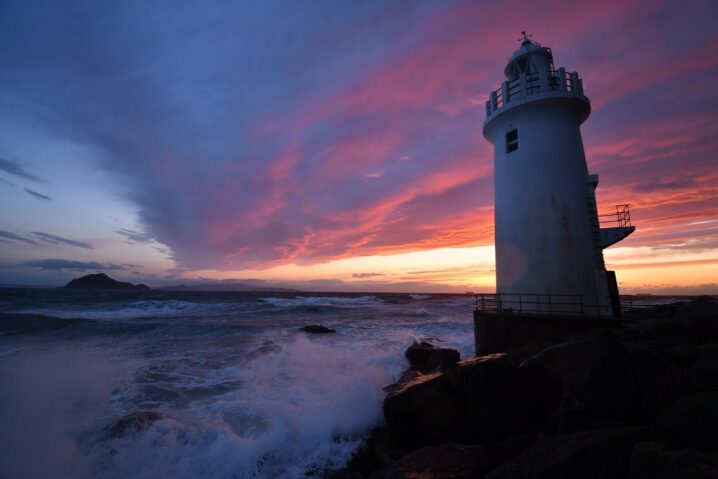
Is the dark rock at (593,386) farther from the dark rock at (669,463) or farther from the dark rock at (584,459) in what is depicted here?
the dark rock at (669,463)

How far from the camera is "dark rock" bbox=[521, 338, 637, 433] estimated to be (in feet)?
14.1

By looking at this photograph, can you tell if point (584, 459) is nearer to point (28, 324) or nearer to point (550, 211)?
point (550, 211)

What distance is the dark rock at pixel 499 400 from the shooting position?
493 cm

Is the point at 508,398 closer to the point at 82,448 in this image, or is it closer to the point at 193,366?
the point at 82,448

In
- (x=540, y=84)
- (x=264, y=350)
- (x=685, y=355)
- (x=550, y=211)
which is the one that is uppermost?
(x=540, y=84)

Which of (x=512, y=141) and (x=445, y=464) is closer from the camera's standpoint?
(x=445, y=464)

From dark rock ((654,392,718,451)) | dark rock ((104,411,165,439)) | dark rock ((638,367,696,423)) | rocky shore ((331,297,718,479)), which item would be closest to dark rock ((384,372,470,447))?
rocky shore ((331,297,718,479))

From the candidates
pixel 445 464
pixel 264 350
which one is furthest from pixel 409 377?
pixel 264 350

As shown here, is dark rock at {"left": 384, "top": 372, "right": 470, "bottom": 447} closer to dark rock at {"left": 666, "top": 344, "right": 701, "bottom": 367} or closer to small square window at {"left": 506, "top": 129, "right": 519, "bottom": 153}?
dark rock at {"left": 666, "top": 344, "right": 701, "bottom": 367}

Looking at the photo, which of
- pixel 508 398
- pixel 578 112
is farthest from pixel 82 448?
pixel 578 112

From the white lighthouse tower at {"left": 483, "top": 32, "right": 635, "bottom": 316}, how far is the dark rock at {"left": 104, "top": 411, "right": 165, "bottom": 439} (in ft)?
30.1

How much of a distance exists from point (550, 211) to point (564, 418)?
6.57 m

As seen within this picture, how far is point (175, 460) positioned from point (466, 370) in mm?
5285

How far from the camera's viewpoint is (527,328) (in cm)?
876
